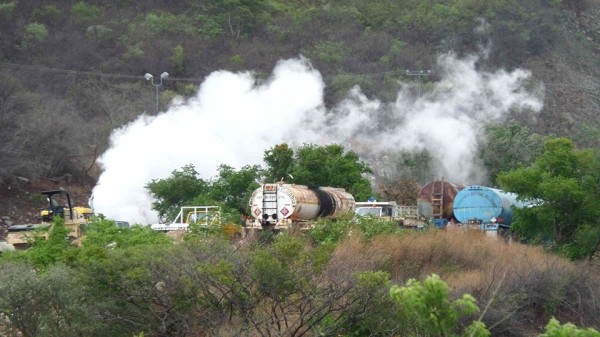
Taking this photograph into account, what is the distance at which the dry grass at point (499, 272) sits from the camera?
28188 mm

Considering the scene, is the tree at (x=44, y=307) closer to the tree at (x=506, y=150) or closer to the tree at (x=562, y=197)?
the tree at (x=562, y=197)

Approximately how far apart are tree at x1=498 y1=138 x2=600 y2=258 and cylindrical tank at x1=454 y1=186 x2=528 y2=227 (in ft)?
4.57

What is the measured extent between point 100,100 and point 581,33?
127 ft

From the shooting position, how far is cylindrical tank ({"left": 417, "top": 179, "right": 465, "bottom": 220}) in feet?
132

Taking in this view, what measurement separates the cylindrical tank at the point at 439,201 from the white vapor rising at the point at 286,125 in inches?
374

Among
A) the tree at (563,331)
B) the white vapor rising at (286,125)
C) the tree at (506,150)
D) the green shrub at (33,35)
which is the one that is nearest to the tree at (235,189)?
the white vapor rising at (286,125)

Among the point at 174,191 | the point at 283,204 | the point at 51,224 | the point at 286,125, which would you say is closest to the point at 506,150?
the point at 286,125

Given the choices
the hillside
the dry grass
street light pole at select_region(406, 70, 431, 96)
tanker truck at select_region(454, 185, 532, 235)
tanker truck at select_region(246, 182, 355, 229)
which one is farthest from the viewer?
street light pole at select_region(406, 70, 431, 96)

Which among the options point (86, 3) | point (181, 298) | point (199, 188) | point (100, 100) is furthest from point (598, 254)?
point (86, 3)

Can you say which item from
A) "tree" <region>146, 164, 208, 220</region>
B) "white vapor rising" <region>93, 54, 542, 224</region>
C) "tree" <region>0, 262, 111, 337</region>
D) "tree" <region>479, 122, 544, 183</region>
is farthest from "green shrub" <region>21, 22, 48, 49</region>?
"tree" <region>0, 262, 111, 337</region>

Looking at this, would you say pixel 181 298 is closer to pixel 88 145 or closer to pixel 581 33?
pixel 88 145

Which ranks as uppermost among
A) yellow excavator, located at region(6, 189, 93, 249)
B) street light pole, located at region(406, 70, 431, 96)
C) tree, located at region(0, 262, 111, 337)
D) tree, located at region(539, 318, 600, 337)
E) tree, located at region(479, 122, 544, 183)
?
street light pole, located at region(406, 70, 431, 96)

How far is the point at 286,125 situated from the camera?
50812 millimetres

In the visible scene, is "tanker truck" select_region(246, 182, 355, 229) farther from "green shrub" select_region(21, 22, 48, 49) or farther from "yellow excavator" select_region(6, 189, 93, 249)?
"green shrub" select_region(21, 22, 48, 49)
